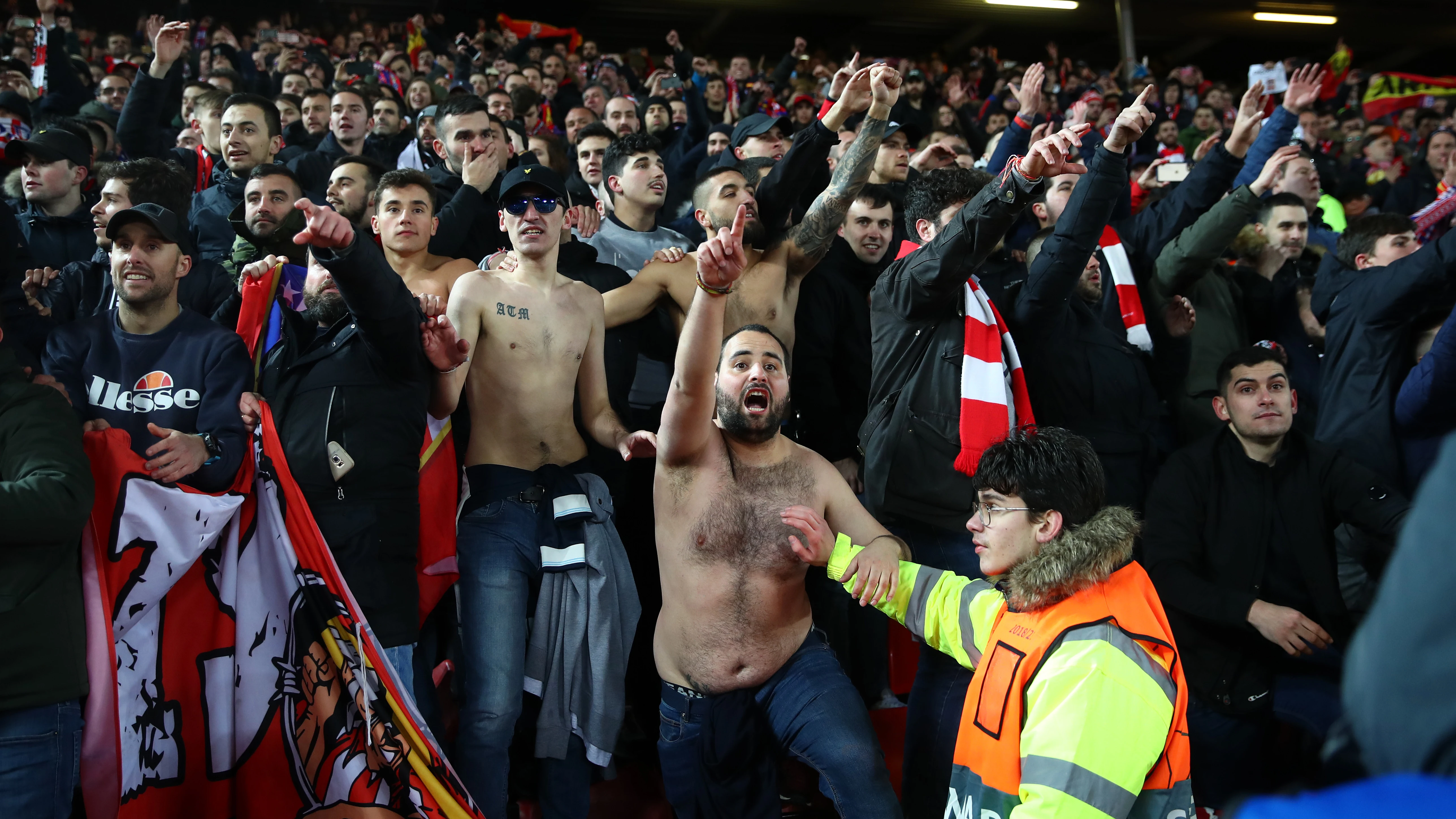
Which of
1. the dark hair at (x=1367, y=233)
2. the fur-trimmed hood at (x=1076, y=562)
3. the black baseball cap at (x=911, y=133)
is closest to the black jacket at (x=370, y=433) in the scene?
the fur-trimmed hood at (x=1076, y=562)

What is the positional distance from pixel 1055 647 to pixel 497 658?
1.92m

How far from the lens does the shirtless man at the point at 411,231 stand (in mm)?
4477

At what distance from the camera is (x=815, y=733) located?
345cm

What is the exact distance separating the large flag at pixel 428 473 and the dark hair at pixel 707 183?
5.49ft

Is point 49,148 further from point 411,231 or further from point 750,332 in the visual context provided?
point 750,332

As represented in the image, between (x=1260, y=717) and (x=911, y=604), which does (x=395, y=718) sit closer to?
(x=911, y=604)

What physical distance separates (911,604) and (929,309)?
124cm

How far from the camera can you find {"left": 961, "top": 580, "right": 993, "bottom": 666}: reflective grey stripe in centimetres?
314

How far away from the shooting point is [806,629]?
12.2 ft

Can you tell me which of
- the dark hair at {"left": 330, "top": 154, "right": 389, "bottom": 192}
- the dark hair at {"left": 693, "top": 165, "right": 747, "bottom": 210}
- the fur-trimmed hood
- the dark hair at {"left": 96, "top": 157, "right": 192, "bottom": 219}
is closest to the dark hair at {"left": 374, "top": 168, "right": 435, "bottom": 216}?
the dark hair at {"left": 330, "top": 154, "right": 389, "bottom": 192}

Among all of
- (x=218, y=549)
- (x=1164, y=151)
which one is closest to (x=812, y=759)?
(x=218, y=549)

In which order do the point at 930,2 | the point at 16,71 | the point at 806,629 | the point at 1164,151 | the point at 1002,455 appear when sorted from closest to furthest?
1. the point at 1002,455
2. the point at 806,629
3. the point at 16,71
4. the point at 1164,151
5. the point at 930,2

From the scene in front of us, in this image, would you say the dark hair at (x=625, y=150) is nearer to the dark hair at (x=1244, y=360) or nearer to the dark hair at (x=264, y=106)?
the dark hair at (x=264, y=106)

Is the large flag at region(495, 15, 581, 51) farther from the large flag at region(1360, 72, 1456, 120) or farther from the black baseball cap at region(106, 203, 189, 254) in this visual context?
the black baseball cap at region(106, 203, 189, 254)
